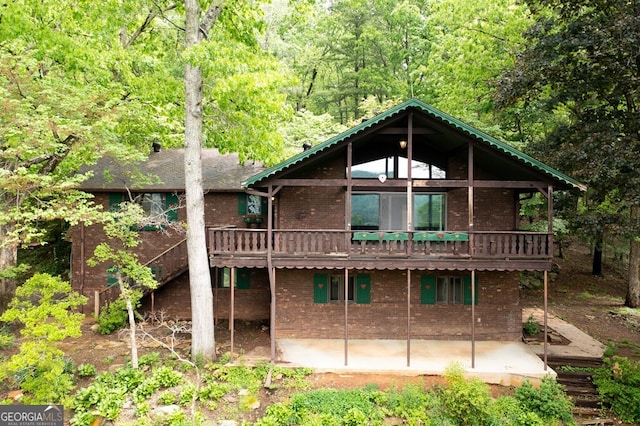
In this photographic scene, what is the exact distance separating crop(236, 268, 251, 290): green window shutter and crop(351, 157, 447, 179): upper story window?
6367 millimetres

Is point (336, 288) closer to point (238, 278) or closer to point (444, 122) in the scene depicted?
point (238, 278)

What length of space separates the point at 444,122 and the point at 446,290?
6442mm

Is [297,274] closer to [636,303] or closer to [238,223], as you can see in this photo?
[238,223]

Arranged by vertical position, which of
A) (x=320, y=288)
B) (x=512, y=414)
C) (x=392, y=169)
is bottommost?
(x=512, y=414)

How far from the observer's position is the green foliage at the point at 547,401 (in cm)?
1084

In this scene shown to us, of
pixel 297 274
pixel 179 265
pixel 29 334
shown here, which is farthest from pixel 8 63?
pixel 297 274

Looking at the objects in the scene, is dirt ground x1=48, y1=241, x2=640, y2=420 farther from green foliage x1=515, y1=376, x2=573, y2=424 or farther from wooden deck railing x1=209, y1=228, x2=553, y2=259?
wooden deck railing x1=209, y1=228, x2=553, y2=259

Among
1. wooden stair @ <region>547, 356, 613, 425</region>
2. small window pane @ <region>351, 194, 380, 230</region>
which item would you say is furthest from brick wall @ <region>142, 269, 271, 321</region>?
wooden stair @ <region>547, 356, 613, 425</region>

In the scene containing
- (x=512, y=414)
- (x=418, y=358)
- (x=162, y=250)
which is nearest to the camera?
(x=512, y=414)

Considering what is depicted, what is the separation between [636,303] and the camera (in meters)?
18.8

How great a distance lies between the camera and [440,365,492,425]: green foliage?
1029 cm

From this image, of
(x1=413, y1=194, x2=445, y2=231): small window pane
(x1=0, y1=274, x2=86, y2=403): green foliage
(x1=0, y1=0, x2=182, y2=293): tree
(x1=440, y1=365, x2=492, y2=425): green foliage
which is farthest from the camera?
(x1=413, y1=194, x2=445, y2=231): small window pane

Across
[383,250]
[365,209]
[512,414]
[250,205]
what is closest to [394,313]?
[383,250]

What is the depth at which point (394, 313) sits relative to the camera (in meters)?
14.7
